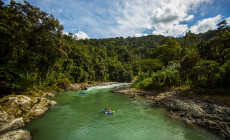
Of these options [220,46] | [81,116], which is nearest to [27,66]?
[81,116]

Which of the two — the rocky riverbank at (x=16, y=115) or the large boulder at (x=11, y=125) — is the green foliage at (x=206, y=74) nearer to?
the rocky riverbank at (x=16, y=115)

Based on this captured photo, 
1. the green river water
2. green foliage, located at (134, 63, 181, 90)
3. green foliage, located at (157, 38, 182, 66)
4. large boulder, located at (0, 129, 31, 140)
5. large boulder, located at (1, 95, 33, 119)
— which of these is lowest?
the green river water

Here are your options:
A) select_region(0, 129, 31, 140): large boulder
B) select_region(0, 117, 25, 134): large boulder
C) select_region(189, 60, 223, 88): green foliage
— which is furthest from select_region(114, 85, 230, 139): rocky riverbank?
select_region(0, 117, 25, 134): large boulder

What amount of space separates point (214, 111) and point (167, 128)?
528 centimetres

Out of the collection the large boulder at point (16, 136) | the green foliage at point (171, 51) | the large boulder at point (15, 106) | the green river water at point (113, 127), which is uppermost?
the green foliage at point (171, 51)

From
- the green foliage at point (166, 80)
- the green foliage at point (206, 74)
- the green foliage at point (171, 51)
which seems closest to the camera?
the green foliage at point (206, 74)

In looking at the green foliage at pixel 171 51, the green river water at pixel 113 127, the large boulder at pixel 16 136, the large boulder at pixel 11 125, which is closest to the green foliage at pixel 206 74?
the green river water at pixel 113 127

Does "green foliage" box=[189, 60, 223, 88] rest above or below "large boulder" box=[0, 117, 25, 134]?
above

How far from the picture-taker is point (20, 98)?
14656 millimetres

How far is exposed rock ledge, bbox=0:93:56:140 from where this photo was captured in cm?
954

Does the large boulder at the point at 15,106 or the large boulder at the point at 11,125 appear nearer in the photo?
the large boulder at the point at 11,125

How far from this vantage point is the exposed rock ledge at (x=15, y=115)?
9538mm

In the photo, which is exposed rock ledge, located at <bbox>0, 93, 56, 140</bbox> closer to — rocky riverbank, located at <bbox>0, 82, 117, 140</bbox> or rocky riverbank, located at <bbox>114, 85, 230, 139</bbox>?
rocky riverbank, located at <bbox>0, 82, 117, 140</bbox>

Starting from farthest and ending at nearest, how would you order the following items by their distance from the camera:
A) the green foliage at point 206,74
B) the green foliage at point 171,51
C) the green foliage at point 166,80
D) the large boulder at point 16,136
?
1. the green foliage at point 171,51
2. the green foliage at point 166,80
3. the green foliage at point 206,74
4. the large boulder at point 16,136
